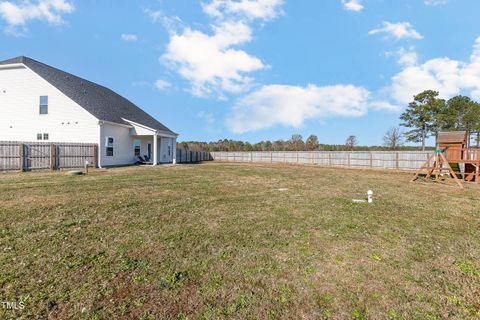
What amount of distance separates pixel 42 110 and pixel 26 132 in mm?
1873

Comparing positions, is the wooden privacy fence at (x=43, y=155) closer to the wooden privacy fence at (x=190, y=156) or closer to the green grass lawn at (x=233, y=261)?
the green grass lawn at (x=233, y=261)

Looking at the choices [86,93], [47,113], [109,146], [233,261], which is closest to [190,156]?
[86,93]

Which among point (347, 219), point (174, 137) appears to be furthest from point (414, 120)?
point (347, 219)

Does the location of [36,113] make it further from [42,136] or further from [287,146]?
[287,146]

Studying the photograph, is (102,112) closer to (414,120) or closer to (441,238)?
(441,238)

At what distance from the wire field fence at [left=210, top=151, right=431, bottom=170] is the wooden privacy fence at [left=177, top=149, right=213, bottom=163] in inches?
126

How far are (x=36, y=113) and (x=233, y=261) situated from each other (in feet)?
62.3

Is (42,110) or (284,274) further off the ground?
(42,110)

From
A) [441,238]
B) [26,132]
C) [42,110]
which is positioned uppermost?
[42,110]

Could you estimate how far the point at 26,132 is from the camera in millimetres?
16281

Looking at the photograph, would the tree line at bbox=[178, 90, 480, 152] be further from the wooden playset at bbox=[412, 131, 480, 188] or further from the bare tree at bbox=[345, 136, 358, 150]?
the wooden playset at bbox=[412, 131, 480, 188]

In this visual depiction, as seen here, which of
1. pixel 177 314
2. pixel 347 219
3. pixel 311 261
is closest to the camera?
pixel 177 314

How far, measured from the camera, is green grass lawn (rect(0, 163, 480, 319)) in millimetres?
2326

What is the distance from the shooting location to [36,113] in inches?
634
